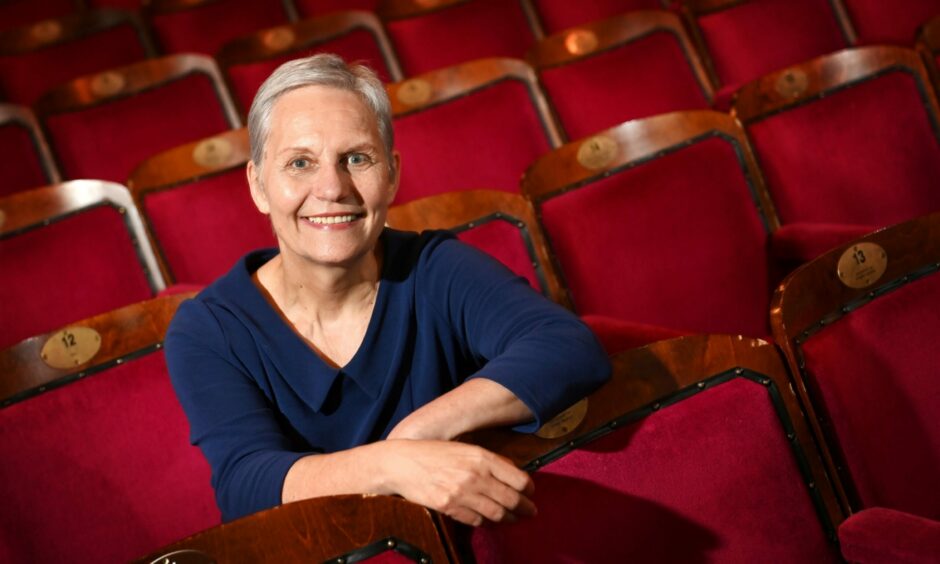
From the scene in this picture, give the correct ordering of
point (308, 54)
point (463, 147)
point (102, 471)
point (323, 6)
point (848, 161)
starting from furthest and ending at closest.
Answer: point (323, 6), point (308, 54), point (463, 147), point (848, 161), point (102, 471)

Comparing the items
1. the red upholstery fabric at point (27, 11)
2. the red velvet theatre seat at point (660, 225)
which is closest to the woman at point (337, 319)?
the red velvet theatre seat at point (660, 225)

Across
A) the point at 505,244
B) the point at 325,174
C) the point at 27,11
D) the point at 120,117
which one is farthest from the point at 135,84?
the point at 325,174

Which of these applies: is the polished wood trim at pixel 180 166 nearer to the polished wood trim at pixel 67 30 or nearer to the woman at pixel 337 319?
the woman at pixel 337 319

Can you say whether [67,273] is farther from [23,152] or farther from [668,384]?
[668,384]

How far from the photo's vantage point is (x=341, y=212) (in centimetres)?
54

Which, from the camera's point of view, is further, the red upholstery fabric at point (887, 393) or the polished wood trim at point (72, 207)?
the polished wood trim at point (72, 207)

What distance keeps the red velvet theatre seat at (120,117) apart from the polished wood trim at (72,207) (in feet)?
0.86

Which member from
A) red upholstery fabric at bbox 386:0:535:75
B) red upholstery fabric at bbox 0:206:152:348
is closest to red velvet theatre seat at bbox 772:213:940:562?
red upholstery fabric at bbox 0:206:152:348

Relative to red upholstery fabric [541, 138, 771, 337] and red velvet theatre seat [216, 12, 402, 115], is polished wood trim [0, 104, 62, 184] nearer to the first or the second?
red velvet theatre seat [216, 12, 402, 115]

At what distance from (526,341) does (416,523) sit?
0.15 meters

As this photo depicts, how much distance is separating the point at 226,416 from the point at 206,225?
0.46 metres

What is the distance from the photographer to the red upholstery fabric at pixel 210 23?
1.42 metres

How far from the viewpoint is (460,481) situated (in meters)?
0.39

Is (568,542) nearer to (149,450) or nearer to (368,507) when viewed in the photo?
(368,507)
